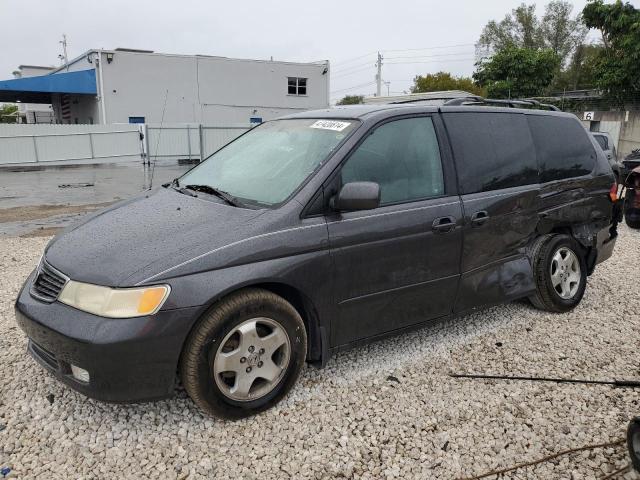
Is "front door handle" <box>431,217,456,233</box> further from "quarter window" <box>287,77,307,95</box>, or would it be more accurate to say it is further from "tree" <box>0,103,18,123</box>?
"tree" <box>0,103,18,123</box>

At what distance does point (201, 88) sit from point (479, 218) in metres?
28.6

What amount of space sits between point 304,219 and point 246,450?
131 centimetres

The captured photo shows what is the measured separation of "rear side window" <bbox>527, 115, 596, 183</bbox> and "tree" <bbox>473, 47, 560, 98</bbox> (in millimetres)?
28290

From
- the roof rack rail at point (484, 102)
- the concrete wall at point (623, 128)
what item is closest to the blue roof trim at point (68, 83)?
the concrete wall at point (623, 128)

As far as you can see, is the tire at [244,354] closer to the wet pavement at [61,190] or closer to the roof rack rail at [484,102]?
the roof rack rail at [484,102]

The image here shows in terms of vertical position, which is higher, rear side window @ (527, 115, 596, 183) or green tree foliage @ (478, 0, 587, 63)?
green tree foliage @ (478, 0, 587, 63)

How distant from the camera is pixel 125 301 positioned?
2.58 meters

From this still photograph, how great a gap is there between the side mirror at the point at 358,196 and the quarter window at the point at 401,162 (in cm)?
19

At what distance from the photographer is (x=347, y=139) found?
130 inches

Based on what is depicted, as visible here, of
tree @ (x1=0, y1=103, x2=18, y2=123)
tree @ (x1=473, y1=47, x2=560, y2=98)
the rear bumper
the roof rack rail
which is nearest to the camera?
the roof rack rail

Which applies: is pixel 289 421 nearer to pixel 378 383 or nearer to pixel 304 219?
pixel 378 383

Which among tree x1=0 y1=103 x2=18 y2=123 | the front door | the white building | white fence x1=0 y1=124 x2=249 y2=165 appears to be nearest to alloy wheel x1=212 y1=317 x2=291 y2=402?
the front door

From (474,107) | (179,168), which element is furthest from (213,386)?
(179,168)

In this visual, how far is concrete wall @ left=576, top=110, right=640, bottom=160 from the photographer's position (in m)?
24.9
